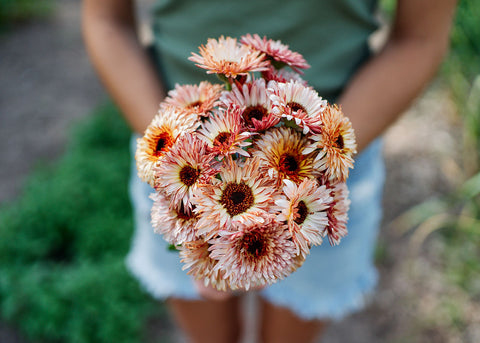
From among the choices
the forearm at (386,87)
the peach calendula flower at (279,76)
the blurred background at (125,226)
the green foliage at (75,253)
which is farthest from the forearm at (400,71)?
the green foliage at (75,253)

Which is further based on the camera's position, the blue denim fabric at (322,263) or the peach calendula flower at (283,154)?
the blue denim fabric at (322,263)

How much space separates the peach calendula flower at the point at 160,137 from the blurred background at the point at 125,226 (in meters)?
1.26

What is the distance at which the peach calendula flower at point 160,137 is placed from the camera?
0.47 m

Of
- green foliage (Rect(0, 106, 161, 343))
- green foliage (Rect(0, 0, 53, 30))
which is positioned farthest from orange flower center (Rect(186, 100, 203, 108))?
green foliage (Rect(0, 0, 53, 30))

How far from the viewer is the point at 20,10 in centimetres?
343

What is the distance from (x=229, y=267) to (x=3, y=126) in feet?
8.47

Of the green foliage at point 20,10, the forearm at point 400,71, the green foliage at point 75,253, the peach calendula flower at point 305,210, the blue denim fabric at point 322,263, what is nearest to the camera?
the peach calendula flower at point 305,210

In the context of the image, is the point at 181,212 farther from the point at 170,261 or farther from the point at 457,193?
the point at 457,193

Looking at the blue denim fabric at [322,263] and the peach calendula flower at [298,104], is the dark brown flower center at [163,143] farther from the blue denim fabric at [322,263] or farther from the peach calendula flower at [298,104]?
the blue denim fabric at [322,263]

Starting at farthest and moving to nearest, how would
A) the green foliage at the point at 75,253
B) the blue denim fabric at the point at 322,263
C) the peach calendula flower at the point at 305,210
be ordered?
the green foliage at the point at 75,253, the blue denim fabric at the point at 322,263, the peach calendula flower at the point at 305,210

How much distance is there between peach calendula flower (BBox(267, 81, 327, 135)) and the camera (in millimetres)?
445

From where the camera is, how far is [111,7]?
0.89 m

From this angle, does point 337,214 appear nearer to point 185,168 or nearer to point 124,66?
point 185,168

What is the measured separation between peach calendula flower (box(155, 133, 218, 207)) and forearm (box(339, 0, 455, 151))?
40 cm
